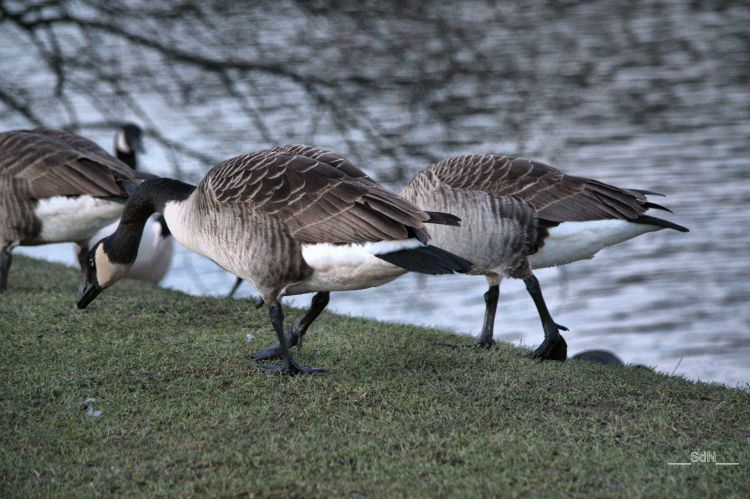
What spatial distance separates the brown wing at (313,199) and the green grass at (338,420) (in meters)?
0.84

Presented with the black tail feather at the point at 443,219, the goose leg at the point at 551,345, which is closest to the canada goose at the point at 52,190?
the black tail feather at the point at 443,219

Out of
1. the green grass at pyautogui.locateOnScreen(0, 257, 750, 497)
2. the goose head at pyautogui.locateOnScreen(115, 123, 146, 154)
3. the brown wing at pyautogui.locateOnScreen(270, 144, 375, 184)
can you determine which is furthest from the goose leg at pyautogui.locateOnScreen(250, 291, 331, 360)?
the goose head at pyautogui.locateOnScreen(115, 123, 146, 154)

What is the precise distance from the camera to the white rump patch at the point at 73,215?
725 cm

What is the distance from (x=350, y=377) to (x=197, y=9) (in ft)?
19.5

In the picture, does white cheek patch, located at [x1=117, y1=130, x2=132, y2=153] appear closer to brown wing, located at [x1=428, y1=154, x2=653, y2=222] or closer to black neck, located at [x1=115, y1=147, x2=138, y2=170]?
black neck, located at [x1=115, y1=147, x2=138, y2=170]

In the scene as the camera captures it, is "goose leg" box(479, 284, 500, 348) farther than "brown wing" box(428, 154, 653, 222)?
Yes

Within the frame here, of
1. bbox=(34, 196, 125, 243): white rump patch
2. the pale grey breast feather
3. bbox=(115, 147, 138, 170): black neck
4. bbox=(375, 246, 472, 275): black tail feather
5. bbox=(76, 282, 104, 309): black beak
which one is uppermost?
bbox=(375, 246, 472, 275): black tail feather

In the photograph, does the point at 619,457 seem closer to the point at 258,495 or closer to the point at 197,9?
the point at 258,495

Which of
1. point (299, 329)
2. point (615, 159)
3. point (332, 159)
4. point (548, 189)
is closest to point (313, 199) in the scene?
point (332, 159)

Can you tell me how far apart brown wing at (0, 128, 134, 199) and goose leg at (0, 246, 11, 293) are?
0.59 meters

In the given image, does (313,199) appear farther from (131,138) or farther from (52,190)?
(131,138)

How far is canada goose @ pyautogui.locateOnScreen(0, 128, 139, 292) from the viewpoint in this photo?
7234 millimetres

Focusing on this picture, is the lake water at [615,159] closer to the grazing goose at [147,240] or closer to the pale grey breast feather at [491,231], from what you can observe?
the grazing goose at [147,240]

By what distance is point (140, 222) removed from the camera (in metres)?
5.93
